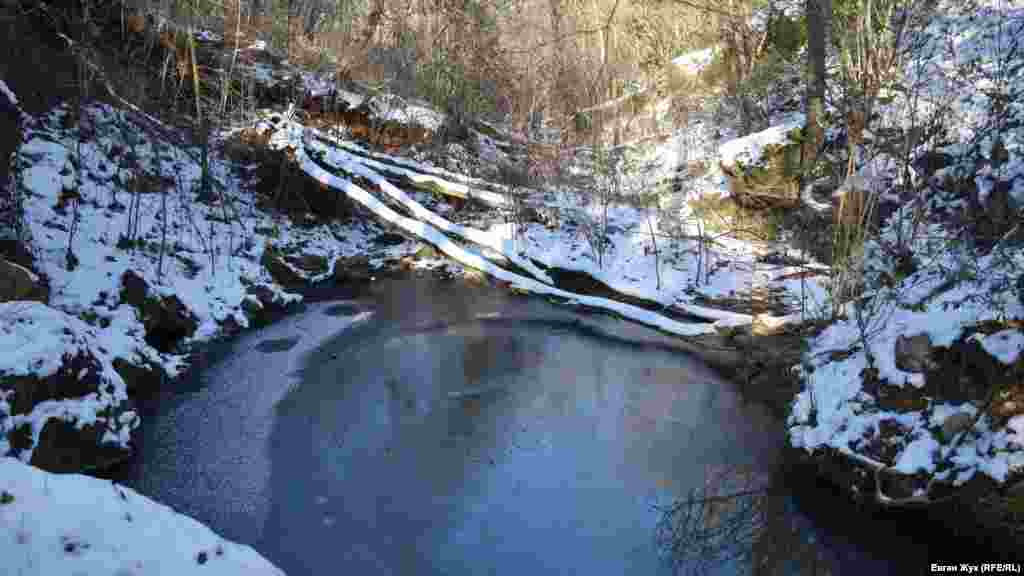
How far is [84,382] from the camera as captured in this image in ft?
19.6

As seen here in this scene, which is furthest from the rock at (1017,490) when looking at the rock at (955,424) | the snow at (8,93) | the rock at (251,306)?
the snow at (8,93)

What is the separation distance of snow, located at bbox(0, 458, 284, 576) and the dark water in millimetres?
1425

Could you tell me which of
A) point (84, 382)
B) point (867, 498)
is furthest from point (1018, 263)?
point (84, 382)

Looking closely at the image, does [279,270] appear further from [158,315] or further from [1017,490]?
[1017,490]

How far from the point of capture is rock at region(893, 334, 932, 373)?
17.3 feet

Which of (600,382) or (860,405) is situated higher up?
(860,405)

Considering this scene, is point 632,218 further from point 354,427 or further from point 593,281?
point 354,427

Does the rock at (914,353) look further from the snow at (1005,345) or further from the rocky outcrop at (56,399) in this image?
the rocky outcrop at (56,399)

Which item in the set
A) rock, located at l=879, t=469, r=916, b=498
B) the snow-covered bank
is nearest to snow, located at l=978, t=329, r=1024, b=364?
rock, located at l=879, t=469, r=916, b=498

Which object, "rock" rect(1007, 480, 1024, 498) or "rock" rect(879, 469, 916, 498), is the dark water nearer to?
"rock" rect(879, 469, 916, 498)

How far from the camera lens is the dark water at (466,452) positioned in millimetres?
4766

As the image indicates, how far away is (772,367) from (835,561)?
290cm

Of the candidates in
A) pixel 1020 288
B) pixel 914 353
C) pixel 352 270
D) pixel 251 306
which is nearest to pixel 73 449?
pixel 251 306

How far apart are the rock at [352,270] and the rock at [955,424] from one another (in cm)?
816
